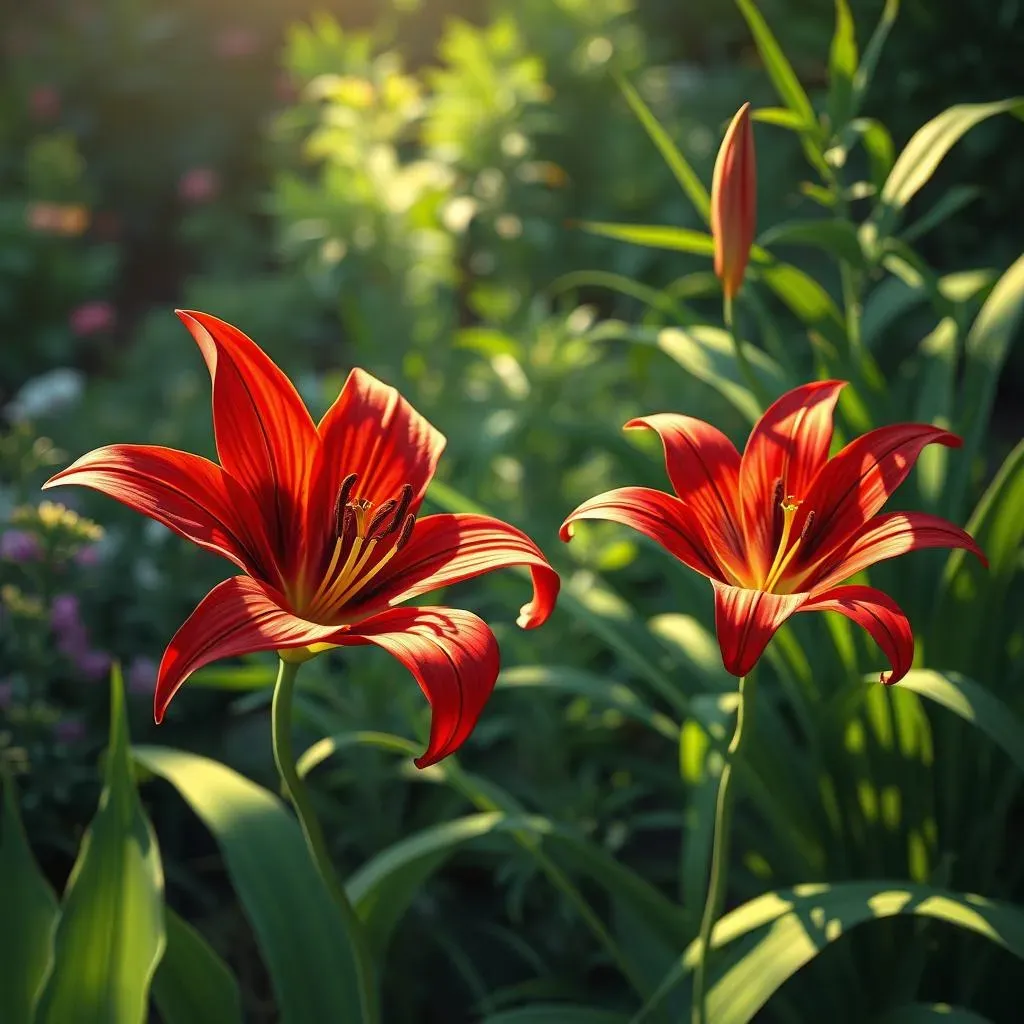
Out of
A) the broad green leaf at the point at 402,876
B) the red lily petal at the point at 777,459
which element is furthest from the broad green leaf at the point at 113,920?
the red lily petal at the point at 777,459

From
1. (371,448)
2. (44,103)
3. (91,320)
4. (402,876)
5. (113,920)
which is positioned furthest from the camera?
(44,103)

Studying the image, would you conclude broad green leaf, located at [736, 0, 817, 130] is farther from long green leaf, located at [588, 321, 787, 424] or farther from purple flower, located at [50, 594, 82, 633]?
purple flower, located at [50, 594, 82, 633]

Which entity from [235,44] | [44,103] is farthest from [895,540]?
[235,44]

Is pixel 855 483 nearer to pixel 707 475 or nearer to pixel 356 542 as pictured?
pixel 707 475

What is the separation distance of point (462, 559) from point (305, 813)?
24cm

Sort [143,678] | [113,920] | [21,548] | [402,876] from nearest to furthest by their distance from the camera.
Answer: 1. [113,920]
2. [402,876]
3. [21,548]
4. [143,678]

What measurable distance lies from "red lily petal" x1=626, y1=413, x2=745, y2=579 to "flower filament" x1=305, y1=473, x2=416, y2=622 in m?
0.21

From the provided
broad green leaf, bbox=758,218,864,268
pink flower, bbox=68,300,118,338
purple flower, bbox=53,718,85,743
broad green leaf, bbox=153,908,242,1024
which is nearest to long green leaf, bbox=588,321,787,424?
broad green leaf, bbox=758,218,864,268

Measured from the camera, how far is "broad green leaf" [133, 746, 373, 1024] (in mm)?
1384

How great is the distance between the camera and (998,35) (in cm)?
281

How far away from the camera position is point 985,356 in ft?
5.15

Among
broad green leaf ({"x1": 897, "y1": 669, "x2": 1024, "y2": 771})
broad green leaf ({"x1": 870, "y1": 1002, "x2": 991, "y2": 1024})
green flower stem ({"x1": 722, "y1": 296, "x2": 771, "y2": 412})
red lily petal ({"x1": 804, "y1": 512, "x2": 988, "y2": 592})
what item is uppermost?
green flower stem ({"x1": 722, "y1": 296, "x2": 771, "y2": 412})

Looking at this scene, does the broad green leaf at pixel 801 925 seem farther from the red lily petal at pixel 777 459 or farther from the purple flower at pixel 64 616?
the purple flower at pixel 64 616

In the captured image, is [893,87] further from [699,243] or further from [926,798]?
[926,798]
